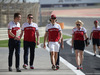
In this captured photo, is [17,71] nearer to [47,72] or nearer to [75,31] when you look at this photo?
[47,72]

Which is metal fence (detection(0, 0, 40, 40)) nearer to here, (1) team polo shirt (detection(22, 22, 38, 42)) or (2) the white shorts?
(1) team polo shirt (detection(22, 22, 38, 42))

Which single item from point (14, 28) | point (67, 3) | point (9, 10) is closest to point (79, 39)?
point (14, 28)

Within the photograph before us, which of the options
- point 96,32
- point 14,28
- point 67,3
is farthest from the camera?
point 67,3

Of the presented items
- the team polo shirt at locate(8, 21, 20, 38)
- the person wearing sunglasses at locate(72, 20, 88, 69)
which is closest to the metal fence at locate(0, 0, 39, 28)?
the person wearing sunglasses at locate(72, 20, 88, 69)

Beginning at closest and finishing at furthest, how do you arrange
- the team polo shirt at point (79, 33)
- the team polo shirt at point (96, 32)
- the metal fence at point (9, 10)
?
the team polo shirt at point (79, 33) → the team polo shirt at point (96, 32) → the metal fence at point (9, 10)

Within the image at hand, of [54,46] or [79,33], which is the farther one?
[79,33]

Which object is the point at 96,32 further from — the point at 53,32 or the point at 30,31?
the point at 30,31

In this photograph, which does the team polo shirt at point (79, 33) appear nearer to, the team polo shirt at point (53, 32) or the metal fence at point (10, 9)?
the team polo shirt at point (53, 32)

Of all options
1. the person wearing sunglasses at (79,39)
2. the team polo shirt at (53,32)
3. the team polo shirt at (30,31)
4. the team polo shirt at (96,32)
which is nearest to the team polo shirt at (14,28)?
the team polo shirt at (30,31)

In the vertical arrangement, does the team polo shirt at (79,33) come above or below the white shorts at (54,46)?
above

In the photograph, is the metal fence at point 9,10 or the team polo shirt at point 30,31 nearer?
the team polo shirt at point 30,31

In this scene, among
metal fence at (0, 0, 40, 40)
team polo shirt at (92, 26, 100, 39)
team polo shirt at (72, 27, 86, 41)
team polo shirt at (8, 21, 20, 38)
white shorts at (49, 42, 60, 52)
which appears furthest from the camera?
metal fence at (0, 0, 40, 40)

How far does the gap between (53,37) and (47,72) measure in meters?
1.11

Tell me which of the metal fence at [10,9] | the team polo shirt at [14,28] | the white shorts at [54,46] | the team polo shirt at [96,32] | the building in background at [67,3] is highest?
the building in background at [67,3]
